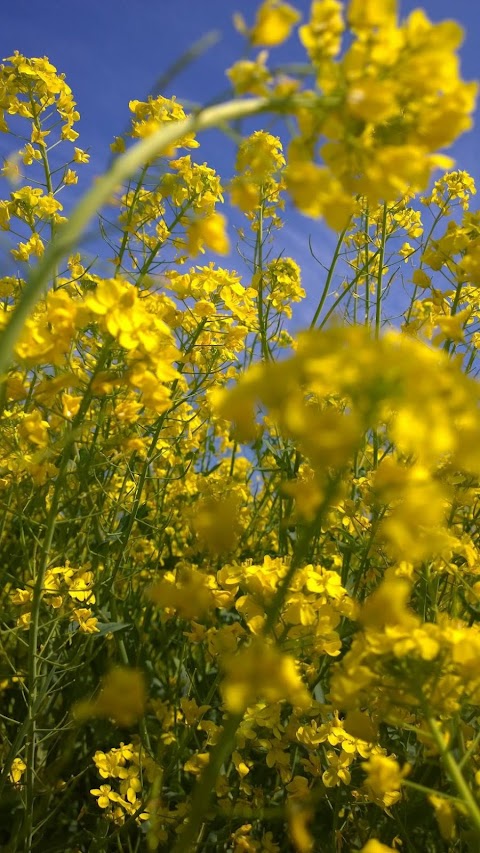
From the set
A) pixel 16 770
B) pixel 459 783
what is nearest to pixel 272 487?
pixel 16 770

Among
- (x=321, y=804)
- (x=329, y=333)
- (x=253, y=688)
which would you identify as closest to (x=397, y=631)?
(x=253, y=688)

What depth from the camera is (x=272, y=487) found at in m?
3.67

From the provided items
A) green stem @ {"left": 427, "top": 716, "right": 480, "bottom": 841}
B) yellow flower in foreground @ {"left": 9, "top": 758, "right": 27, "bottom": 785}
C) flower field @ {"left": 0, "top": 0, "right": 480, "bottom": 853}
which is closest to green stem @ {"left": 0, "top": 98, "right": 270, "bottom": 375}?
flower field @ {"left": 0, "top": 0, "right": 480, "bottom": 853}

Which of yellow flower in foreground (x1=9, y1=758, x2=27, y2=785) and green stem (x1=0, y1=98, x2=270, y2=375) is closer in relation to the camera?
green stem (x1=0, y1=98, x2=270, y2=375)

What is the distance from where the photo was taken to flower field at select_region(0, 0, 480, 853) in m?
0.87

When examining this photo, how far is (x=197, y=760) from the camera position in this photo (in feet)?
6.46

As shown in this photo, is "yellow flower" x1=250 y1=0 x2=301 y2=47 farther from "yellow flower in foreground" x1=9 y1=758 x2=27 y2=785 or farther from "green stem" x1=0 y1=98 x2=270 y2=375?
"yellow flower in foreground" x1=9 y1=758 x2=27 y2=785

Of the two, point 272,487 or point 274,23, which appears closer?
point 274,23

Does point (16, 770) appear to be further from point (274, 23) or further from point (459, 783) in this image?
point (274, 23)

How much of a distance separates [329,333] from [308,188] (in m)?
0.20

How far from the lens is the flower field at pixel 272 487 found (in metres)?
0.87

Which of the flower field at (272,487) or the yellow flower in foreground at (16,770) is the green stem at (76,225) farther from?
the yellow flower in foreground at (16,770)

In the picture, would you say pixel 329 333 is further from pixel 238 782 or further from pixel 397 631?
pixel 238 782

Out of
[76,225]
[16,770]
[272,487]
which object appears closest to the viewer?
[76,225]
